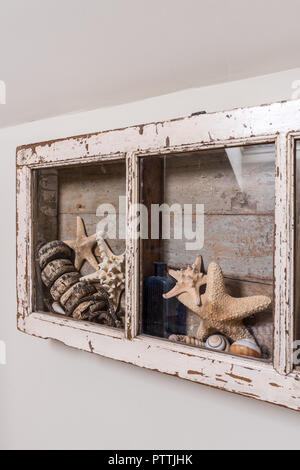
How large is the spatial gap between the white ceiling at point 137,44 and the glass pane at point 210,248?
0.19 metres

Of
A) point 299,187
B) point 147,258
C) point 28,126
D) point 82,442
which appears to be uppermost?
point 28,126

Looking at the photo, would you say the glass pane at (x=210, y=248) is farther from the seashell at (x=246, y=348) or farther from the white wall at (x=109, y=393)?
the white wall at (x=109, y=393)

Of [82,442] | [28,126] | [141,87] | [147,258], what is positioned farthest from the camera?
[28,126]

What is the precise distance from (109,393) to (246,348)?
43 centimetres

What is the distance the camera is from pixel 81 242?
85 centimetres

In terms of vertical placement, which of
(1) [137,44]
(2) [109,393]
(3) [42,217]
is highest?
(1) [137,44]

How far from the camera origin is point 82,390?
0.96 metres

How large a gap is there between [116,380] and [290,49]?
2.49 feet

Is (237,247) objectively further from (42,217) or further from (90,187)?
(42,217)

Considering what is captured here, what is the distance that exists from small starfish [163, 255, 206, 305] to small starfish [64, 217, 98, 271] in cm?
20

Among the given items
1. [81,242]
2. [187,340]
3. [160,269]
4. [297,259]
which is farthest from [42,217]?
[297,259]

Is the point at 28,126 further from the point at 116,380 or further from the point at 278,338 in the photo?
the point at 278,338

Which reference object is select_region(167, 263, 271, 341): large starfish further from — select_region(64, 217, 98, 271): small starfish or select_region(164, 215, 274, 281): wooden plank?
select_region(64, 217, 98, 271): small starfish
